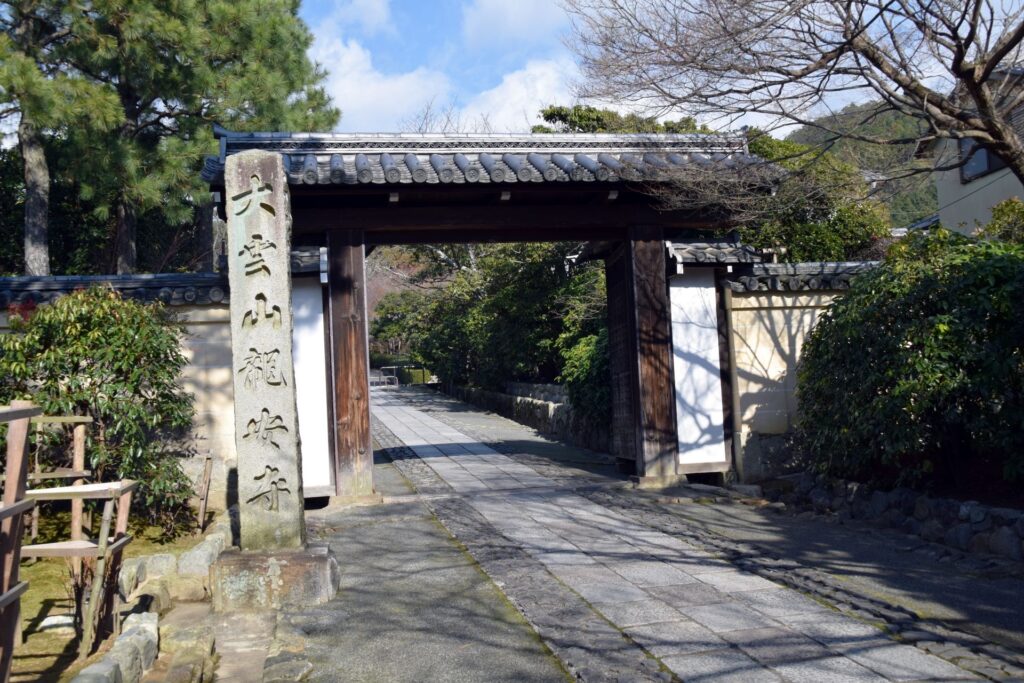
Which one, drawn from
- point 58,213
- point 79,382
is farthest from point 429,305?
point 79,382

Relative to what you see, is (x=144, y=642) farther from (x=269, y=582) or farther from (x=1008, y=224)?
(x=1008, y=224)

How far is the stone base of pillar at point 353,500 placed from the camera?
9.86 meters

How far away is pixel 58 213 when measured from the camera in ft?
62.9

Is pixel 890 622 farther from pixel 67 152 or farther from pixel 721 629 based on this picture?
pixel 67 152

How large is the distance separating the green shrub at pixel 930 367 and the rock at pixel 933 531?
1.65ft

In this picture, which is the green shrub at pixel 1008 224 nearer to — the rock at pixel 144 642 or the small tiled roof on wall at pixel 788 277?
the small tiled roof on wall at pixel 788 277

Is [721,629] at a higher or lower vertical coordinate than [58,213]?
lower

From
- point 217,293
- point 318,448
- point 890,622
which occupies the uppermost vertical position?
point 217,293

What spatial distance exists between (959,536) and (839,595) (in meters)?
1.90

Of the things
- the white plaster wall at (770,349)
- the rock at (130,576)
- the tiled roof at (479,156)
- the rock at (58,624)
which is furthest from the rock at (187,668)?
the white plaster wall at (770,349)

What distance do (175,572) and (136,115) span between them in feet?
42.8

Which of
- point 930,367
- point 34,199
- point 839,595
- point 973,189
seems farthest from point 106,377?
point 973,189

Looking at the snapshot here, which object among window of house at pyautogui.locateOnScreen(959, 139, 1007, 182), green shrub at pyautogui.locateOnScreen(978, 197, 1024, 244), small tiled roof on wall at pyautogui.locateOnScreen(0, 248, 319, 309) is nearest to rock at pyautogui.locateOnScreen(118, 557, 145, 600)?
small tiled roof on wall at pyautogui.locateOnScreen(0, 248, 319, 309)

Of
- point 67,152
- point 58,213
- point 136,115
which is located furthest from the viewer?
point 58,213
